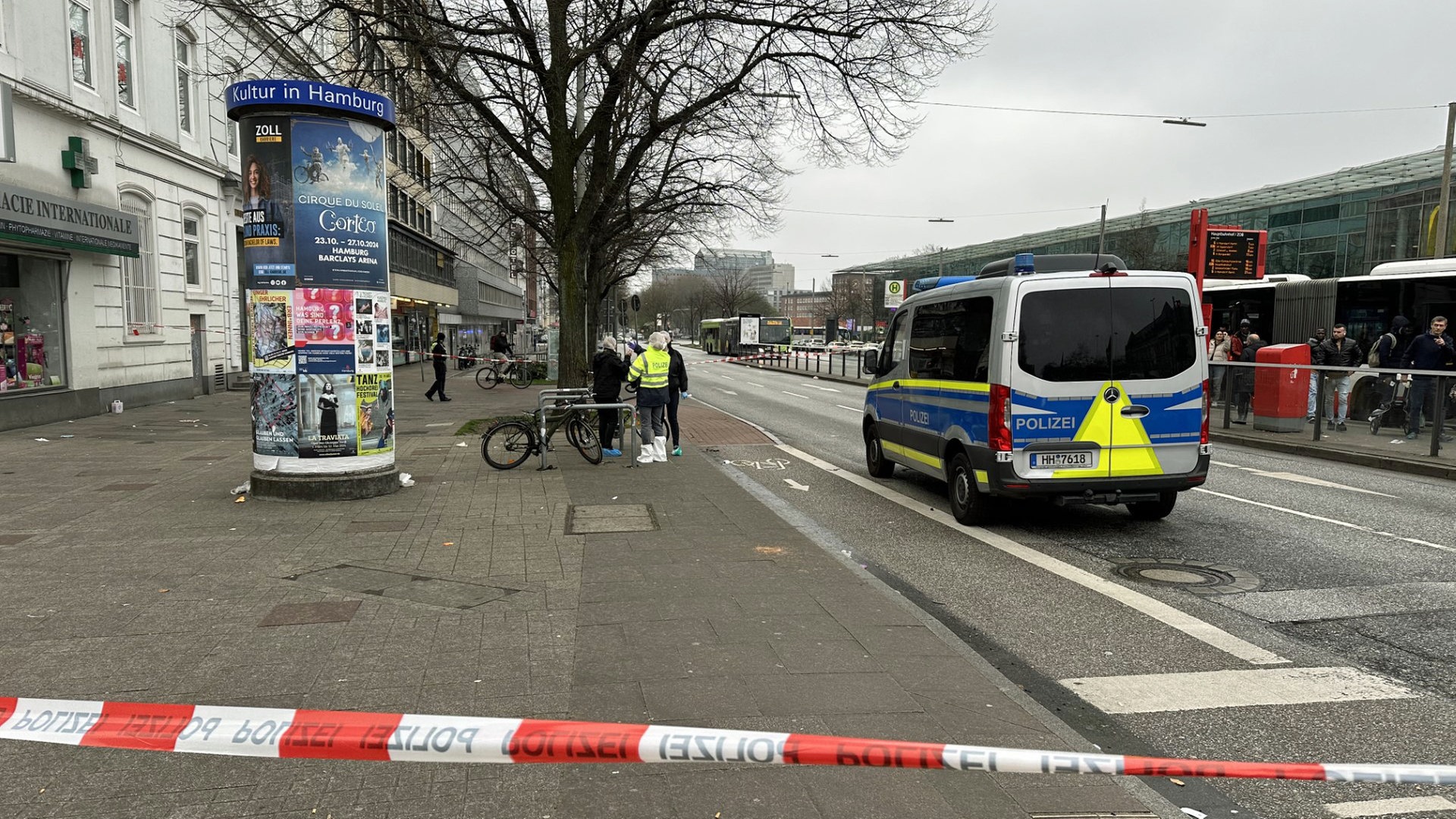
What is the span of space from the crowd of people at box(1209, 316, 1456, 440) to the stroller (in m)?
0.01

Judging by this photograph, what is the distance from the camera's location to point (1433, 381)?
12289mm

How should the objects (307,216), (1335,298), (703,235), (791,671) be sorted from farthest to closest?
(703,235) < (1335,298) < (307,216) < (791,671)

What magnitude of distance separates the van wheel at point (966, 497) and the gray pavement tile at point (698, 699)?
455cm

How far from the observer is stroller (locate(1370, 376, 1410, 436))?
1269cm

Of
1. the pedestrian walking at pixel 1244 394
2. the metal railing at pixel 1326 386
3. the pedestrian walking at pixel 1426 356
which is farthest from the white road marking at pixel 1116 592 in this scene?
the pedestrian walking at pixel 1244 394

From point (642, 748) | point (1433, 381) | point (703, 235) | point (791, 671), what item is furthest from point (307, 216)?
point (703, 235)

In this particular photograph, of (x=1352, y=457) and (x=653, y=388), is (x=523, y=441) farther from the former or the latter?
(x=1352, y=457)

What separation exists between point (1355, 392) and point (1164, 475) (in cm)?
807

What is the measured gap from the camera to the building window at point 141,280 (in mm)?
17750

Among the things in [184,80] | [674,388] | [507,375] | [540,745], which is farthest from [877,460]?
[507,375]

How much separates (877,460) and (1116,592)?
204 inches

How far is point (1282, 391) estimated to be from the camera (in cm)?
1501

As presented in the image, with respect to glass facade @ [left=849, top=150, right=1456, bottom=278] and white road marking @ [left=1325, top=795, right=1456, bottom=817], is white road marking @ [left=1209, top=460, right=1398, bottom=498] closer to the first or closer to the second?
white road marking @ [left=1325, top=795, right=1456, bottom=817]

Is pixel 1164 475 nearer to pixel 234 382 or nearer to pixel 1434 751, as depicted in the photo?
pixel 1434 751
